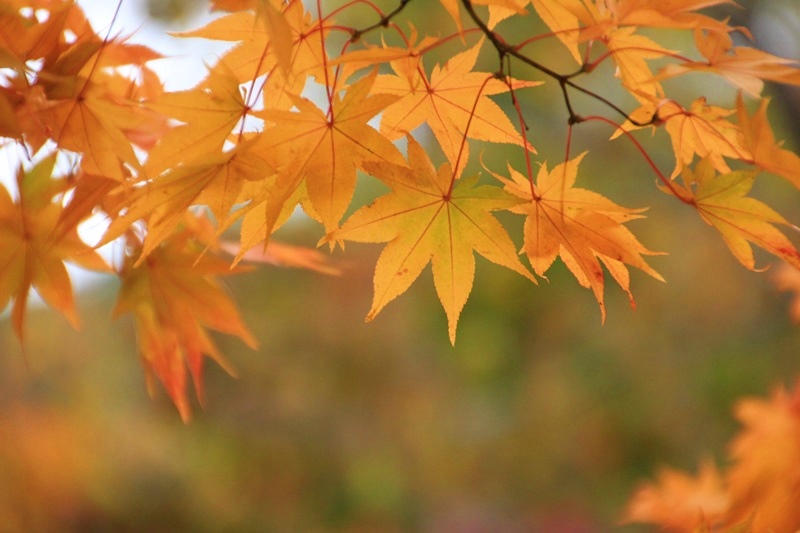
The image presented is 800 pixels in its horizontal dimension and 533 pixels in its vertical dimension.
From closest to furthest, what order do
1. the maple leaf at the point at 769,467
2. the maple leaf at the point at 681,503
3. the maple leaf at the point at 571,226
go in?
the maple leaf at the point at 571,226
the maple leaf at the point at 769,467
the maple leaf at the point at 681,503

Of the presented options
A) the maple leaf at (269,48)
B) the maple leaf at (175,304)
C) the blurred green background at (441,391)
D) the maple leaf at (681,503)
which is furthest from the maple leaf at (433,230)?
the blurred green background at (441,391)

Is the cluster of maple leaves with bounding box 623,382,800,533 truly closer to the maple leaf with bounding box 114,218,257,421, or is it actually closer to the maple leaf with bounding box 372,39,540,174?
the maple leaf with bounding box 372,39,540,174

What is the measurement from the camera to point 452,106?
61 cm

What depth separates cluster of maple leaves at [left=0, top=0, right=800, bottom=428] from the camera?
1.63 ft

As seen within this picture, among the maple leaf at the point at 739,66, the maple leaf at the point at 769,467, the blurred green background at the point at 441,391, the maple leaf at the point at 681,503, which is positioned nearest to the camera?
the maple leaf at the point at 739,66

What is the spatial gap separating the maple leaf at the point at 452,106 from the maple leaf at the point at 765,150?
162mm

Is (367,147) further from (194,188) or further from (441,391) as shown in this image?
(441,391)

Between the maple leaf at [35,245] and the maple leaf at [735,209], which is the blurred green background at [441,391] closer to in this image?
the maple leaf at [35,245]

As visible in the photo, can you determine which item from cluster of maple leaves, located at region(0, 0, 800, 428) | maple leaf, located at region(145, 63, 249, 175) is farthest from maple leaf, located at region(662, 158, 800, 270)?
maple leaf, located at region(145, 63, 249, 175)

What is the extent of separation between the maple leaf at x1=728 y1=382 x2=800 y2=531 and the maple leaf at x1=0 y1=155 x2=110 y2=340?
660 mm

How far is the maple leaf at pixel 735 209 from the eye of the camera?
0.54 metres

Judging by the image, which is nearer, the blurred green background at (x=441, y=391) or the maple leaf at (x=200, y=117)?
the maple leaf at (x=200, y=117)

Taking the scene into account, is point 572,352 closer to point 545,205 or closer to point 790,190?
point 790,190

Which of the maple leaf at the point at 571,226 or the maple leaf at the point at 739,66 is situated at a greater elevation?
the maple leaf at the point at 739,66
